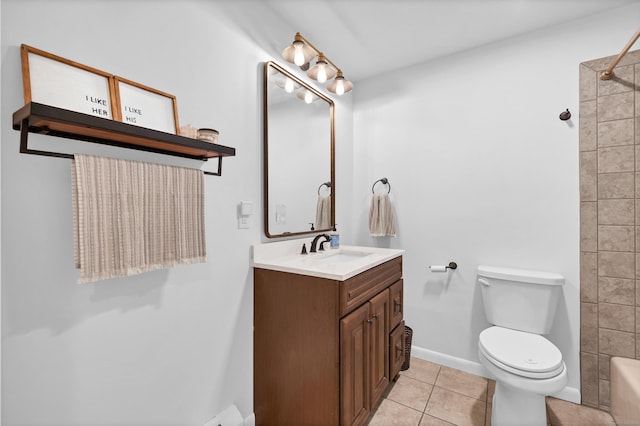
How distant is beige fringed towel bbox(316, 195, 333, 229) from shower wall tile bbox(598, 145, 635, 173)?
1.75m

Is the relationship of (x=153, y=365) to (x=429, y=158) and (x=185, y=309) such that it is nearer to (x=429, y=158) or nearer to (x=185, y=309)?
(x=185, y=309)

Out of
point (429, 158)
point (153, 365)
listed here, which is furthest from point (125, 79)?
point (429, 158)

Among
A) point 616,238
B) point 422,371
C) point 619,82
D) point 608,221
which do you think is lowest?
point 422,371

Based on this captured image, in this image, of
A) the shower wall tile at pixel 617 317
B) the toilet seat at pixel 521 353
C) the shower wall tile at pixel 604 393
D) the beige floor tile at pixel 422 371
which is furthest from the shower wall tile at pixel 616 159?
the beige floor tile at pixel 422 371

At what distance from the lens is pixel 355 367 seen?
4.75 ft

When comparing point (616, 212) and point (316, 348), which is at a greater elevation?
point (616, 212)

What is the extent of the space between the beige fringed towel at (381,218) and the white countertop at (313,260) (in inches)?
13.5

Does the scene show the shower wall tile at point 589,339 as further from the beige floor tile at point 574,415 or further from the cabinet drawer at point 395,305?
the cabinet drawer at point 395,305

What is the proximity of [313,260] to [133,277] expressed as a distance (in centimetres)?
93

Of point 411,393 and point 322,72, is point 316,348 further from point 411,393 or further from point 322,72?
point 322,72

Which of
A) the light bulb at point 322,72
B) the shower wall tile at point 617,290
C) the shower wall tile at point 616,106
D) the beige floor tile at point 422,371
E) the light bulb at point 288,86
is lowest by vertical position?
the beige floor tile at point 422,371

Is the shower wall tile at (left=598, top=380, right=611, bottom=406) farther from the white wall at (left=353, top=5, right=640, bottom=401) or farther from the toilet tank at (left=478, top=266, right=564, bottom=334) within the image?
the toilet tank at (left=478, top=266, right=564, bottom=334)

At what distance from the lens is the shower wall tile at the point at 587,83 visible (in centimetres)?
177

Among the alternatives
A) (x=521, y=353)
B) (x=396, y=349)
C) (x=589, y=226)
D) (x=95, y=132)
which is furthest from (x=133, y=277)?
(x=589, y=226)
